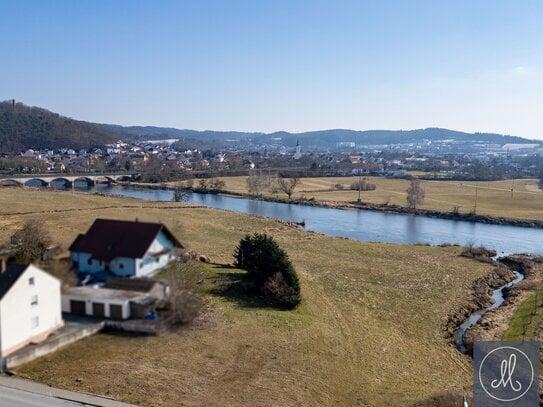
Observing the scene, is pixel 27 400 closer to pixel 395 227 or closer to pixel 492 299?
pixel 492 299

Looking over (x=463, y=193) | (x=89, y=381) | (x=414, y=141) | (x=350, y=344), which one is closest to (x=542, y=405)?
(x=350, y=344)

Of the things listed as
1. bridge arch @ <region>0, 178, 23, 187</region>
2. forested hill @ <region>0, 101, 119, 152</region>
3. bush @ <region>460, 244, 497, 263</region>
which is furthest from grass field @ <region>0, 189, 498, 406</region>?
bush @ <region>460, 244, 497, 263</region>

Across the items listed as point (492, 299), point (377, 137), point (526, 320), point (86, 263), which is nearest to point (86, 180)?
point (86, 263)

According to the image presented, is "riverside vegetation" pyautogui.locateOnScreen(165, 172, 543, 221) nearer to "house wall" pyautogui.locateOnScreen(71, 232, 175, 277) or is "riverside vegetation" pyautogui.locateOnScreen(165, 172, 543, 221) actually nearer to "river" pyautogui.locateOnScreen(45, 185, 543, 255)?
"river" pyautogui.locateOnScreen(45, 185, 543, 255)

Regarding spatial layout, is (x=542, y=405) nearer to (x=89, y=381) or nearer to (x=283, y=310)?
(x=283, y=310)

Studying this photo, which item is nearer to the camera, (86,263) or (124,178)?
(86,263)
